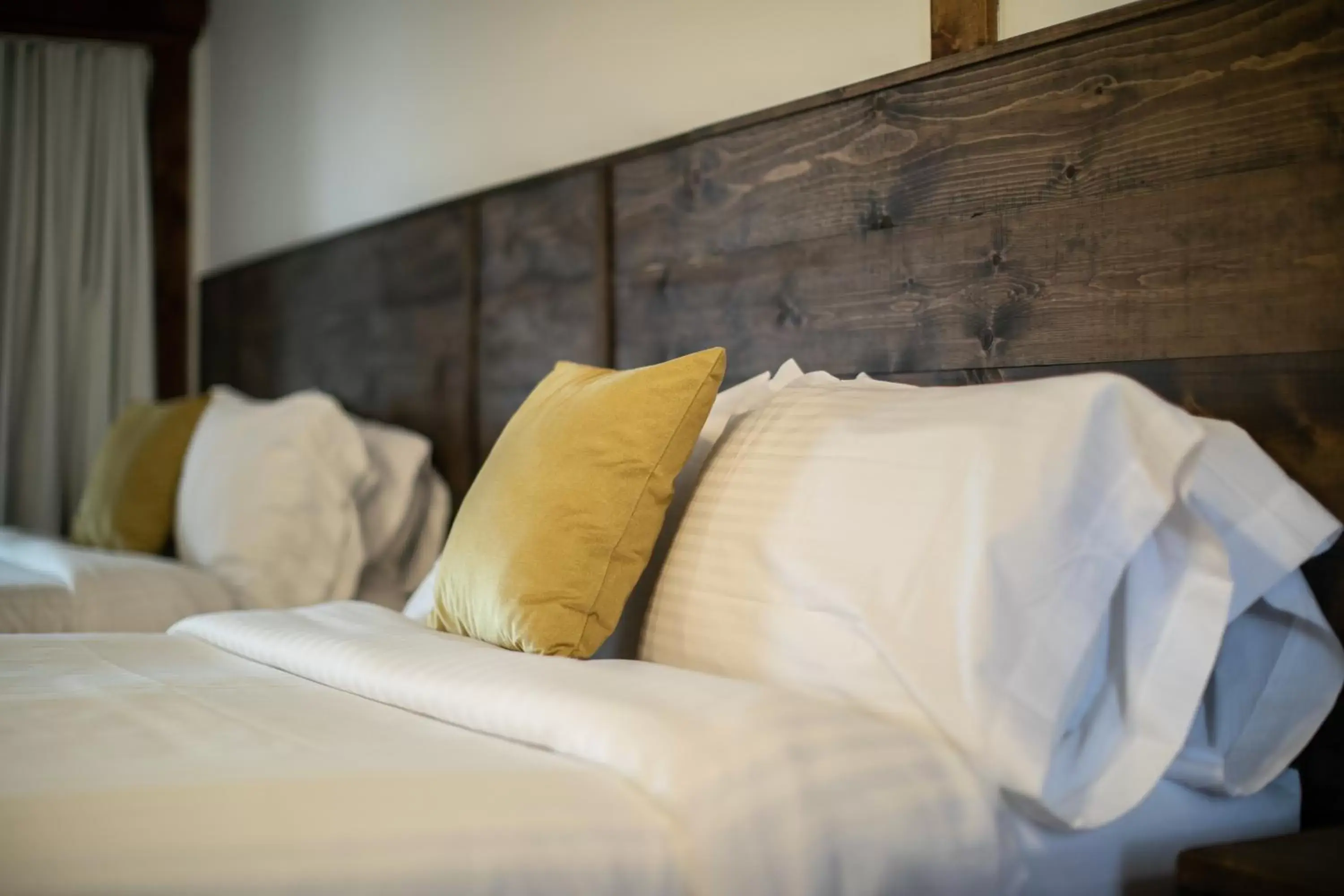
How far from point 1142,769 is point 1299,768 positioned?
33cm

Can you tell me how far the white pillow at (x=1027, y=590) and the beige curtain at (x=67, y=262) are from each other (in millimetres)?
3545

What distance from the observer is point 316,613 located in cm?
202

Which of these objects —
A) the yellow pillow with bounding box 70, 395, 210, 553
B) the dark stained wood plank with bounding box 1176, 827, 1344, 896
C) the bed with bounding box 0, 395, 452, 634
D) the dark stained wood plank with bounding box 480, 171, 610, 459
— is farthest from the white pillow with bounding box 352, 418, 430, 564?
the dark stained wood plank with bounding box 1176, 827, 1344, 896

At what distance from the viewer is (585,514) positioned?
64.7 inches

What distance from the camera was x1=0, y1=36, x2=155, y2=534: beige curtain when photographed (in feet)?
14.2

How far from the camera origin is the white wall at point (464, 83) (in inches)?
86.2

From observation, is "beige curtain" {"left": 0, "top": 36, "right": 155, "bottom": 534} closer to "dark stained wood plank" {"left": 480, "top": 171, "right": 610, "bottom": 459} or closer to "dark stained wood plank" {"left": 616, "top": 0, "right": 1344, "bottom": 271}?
"dark stained wood plank" {"left": 480, "top": 171, "right": 610, "bottom": 459}

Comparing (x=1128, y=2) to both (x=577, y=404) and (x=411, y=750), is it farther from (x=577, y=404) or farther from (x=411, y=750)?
(x=411, y=750)

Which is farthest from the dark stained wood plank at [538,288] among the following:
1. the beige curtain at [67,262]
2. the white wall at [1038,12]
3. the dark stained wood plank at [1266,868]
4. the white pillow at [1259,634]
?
the beige curtain at [67,262]

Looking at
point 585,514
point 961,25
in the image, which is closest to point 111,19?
point 961,25

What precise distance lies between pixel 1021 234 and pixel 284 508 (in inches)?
67.2

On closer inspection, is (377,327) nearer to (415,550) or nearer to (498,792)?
(415,550)

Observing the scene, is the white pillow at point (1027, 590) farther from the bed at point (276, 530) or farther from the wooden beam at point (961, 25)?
the bed at point (276, 530)

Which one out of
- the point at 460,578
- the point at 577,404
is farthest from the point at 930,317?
the point at 460,578
